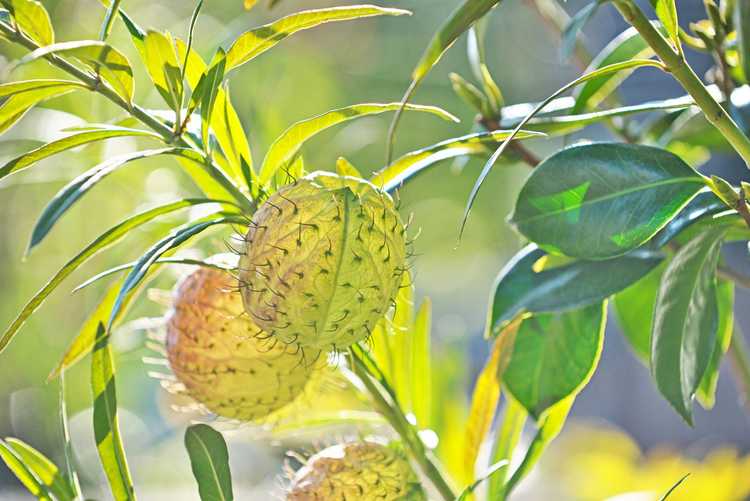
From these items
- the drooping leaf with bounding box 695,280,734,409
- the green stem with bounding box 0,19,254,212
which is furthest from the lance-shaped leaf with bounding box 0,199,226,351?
the drooping leaf with bounding box 695,280,734,409

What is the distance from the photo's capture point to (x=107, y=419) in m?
0.38

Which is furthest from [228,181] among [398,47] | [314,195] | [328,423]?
[398,47]

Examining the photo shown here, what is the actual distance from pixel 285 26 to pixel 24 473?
0.22 meters

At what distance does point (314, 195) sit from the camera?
33 cm

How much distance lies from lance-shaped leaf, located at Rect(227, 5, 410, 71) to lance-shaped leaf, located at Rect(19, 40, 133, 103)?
0.12ft

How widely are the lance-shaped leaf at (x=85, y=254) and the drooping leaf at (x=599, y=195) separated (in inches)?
4.8

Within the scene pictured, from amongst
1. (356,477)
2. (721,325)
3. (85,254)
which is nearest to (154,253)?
(85,254)

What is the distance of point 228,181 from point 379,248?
0.07 meters

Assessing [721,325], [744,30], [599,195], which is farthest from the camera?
[721,325]

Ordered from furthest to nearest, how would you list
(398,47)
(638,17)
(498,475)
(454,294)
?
(454,294) → (398,47) → (498,475) → (638,17)

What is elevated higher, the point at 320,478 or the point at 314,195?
the point at 314,195

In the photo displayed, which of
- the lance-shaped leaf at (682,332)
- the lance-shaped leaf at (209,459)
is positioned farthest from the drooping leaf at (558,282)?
the lance-shaped leaf at (209,459)

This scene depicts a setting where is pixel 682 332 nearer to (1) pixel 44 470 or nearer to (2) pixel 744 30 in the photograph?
(2) pixel 744 30

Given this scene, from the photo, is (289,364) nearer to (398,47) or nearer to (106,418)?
(106,418)
